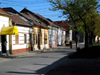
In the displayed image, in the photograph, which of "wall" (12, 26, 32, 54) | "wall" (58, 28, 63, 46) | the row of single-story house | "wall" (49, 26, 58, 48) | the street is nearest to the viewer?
the street

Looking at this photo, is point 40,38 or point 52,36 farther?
point 52,36

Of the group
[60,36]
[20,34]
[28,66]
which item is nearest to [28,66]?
[28,66]

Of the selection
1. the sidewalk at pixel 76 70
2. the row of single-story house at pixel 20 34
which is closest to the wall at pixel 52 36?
the row of single-story house at pixel 20 34

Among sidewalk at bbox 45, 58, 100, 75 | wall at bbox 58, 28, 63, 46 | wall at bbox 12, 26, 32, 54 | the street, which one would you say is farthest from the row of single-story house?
sidewalk at bbox 45, 58, 100, 75

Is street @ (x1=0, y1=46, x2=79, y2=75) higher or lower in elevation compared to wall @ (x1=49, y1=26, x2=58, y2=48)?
lower

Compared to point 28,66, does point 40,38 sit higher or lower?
higher

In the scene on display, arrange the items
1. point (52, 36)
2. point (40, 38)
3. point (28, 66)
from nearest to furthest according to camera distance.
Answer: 1. point (28, 66)
2. point (40, 38)
3. point (52, 36)

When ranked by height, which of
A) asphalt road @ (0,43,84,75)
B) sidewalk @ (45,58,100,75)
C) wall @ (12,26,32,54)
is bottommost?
asphalt road @ (0,43,84,75)

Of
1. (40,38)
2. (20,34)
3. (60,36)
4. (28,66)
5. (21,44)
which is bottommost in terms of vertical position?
(28,66)

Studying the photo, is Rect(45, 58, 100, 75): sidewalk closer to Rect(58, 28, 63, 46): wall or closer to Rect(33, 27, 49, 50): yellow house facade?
Rect(33, 27, 49, 50): yellow house facade

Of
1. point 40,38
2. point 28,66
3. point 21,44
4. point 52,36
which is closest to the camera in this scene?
point 28,66

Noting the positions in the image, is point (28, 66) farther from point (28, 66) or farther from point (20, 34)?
point (20, 34)

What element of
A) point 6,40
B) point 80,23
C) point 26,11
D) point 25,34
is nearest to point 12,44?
point 6,40

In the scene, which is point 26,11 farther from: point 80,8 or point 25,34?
point 80,8
